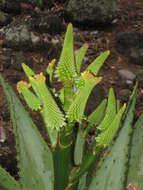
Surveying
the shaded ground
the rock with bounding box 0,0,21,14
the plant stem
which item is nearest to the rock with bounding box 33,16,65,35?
the shaded ground

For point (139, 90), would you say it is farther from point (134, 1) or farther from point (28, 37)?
point (134, 1)

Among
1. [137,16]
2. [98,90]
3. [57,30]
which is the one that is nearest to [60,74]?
[98,90]

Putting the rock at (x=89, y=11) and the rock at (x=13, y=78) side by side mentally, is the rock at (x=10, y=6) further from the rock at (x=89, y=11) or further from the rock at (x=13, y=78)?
the rock at (x=13, y=78)

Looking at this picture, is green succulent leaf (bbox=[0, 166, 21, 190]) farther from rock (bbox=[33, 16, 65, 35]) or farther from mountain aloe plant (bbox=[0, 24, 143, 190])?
rock (bbox=[33, 16, 65, 35])

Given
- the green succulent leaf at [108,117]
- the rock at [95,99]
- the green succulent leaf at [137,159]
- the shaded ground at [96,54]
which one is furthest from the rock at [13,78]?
the green succulent leaf at [108,117]

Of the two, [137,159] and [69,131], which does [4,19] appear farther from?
[69,131]

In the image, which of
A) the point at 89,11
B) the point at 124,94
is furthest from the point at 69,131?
the point at 89,11
